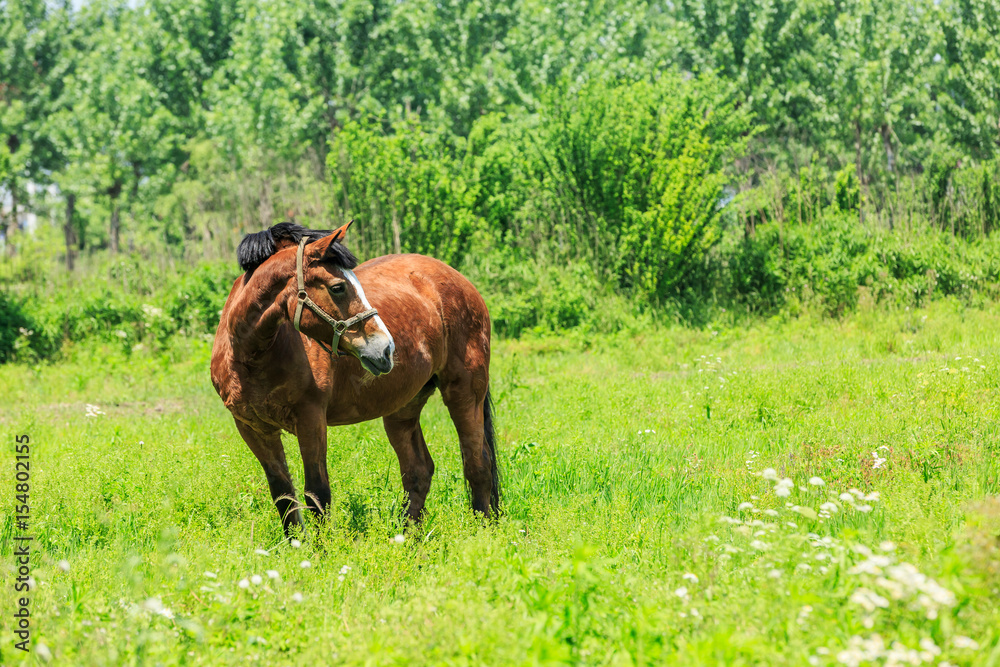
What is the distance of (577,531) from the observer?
400 cm

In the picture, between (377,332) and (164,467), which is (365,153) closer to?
(164,467)

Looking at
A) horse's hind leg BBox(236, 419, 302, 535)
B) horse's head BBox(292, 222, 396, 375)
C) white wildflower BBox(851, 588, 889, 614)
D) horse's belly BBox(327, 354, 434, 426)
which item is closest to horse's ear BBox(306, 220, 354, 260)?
horse's head BBox(292, 222, 396, 375)

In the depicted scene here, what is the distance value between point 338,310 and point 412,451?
1682mm

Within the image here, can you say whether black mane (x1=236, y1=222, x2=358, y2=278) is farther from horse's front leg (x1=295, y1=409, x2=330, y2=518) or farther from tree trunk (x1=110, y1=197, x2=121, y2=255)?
tree trunk (x1=110, y1=197, x2=121, y2=255)

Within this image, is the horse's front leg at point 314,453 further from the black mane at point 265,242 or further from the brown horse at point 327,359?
the black mane at point 265,242

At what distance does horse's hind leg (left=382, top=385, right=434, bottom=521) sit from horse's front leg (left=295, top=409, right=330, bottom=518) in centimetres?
101

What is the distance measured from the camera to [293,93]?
2802 cm

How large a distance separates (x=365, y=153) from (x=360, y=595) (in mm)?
12079

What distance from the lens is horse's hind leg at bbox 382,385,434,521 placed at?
5.39m

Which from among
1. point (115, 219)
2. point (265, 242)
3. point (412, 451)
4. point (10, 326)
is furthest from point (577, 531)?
point (115, 219)

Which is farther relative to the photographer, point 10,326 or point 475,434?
point 10,326

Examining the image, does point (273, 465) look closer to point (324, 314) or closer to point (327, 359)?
point (327, 359)

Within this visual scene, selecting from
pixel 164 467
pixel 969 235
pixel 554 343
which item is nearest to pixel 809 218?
pixel 969 235

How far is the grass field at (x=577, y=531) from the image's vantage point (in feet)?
8.74
